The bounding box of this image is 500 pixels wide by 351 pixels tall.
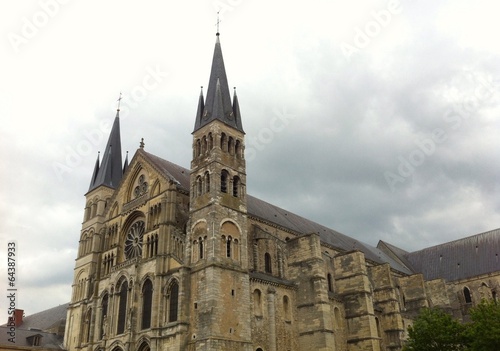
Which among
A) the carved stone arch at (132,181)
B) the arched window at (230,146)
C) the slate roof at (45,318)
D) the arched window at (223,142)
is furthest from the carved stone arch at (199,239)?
the slate roof at (45,318)

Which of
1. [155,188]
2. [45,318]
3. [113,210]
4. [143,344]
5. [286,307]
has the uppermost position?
[113,210]

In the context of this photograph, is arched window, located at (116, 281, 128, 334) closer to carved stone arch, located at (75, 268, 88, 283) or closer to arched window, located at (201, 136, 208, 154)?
carved stone arch, located at (75, 268, 88, 283)

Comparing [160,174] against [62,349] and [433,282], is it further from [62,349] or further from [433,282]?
[433,282]

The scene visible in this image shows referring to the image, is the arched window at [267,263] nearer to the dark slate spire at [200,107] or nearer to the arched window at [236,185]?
the arched window at [236,185]

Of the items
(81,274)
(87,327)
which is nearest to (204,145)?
(81,274)

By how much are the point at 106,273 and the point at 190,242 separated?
463 inches

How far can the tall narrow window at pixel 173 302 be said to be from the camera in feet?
104

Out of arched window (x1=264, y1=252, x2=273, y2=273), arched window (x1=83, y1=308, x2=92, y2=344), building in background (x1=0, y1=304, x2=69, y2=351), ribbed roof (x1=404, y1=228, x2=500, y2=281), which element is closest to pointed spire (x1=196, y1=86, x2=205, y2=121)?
arched window (x1=264, y1=252, x2=273, y2=273)

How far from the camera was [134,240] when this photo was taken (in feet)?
128

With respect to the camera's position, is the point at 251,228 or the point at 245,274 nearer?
the point at 245,274

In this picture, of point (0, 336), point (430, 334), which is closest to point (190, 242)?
point (430, 334)

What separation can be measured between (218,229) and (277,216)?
605 inches

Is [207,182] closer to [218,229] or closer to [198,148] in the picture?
[198,148]

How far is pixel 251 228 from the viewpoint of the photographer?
3884cm
